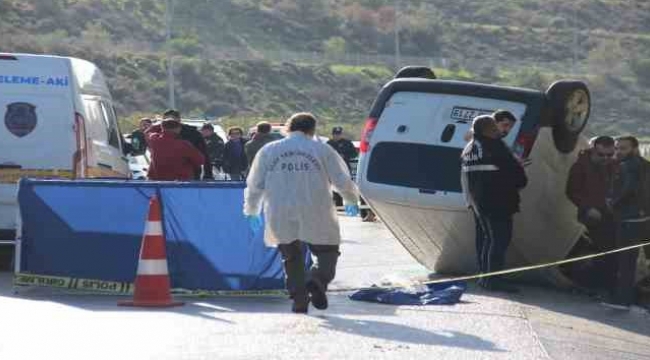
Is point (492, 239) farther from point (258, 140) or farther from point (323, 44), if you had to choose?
point (323, 44)

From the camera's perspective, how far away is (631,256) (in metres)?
13.0

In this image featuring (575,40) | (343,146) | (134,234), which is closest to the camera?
(134,234)

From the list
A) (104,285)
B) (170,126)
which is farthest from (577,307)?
(170,126)

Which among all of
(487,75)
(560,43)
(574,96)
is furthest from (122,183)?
(560,43)

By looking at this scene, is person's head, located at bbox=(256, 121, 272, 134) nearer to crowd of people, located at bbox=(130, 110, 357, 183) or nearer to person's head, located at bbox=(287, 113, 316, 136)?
crowd of people, located at bbox=(130, 110, 357, 183)

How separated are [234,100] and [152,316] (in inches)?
2035

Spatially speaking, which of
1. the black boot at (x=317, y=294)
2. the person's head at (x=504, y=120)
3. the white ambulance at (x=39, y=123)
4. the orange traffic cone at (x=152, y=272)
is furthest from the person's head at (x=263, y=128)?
the black boot at (x=317, y=294)

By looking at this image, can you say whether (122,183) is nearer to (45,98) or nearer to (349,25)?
(45,98)

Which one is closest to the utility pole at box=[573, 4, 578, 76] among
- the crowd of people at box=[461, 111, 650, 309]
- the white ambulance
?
the white ambulance

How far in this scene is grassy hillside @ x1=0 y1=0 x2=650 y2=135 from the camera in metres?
59.4

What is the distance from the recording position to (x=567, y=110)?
1340 centimetres

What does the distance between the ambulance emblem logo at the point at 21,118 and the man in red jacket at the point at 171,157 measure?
4.56 feet

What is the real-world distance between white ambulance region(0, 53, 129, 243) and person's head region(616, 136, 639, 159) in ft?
18.7

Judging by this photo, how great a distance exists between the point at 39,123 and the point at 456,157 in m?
4.61
